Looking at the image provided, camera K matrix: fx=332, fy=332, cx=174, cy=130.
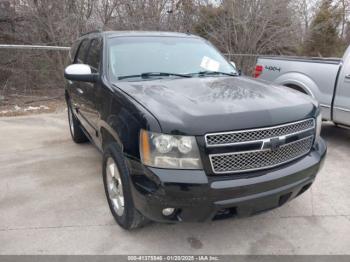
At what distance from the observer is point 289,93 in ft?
10.4

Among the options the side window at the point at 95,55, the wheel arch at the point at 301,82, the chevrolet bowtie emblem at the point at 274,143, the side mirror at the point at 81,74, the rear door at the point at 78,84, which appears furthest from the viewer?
the wheel arch at the point at 301,82

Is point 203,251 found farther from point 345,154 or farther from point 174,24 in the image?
point 174,24

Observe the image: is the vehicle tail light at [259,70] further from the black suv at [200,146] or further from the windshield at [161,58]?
the black suv at [200,146]

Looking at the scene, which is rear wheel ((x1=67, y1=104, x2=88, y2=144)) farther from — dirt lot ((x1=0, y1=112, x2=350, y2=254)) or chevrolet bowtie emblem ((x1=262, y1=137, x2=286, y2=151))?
chevrolet bowtie emblem ((x1=262, y1=137, x2=286, y2=151))

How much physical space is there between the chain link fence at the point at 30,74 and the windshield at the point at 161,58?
17.6 ft

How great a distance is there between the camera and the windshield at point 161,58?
140 inches

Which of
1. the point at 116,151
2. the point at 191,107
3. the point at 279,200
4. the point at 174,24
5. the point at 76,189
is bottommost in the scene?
the point at 76,189

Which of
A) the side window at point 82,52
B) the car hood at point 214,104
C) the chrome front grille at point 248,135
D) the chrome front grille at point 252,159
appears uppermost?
the side window at point 82,52

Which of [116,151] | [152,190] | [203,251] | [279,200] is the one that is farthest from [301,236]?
[116,151]

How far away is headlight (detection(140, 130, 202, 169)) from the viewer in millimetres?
2391

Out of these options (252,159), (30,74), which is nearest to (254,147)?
(252,159)

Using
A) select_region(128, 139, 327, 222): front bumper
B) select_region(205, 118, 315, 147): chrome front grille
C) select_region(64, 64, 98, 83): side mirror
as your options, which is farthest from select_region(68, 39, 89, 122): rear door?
select_region(205, 118, 315, 147): chrome front grille

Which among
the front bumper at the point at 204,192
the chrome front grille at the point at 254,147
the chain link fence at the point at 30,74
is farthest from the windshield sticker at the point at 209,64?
the chain link fence at the point at 30,74

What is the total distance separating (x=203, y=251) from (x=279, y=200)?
777 mm
